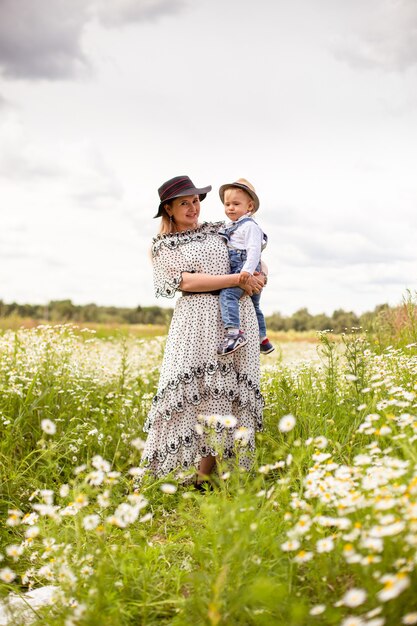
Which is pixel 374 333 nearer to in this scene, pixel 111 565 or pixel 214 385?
pixel 214 385

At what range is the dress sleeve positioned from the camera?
18.1ft

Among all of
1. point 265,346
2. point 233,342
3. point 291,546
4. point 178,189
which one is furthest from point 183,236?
point 291,546

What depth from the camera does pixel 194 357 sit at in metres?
5.52

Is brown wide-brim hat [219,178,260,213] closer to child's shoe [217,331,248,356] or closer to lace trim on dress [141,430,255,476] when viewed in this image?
child's shoe [217,331,248,356]

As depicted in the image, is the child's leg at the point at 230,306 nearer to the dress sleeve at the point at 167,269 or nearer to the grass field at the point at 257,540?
the dress sleeve at the point at 167,269

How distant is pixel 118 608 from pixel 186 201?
344 cm

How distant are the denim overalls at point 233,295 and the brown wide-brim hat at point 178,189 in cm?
39

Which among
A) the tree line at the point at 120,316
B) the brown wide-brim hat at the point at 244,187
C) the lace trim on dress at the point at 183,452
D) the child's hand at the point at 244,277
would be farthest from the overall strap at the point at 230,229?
the tree line at the point at 120,316

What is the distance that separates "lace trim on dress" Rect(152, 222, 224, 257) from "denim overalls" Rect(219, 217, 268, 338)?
0.10 meters

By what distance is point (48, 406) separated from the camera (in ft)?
21.8

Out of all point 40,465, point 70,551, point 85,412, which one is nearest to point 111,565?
point 70,551

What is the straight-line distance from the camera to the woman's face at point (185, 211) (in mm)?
5602

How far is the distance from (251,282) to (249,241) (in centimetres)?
33

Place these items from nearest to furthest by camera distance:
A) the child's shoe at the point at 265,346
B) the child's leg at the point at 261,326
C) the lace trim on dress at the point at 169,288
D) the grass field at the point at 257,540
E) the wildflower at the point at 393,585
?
the wildflower at the point at 393,585 → the grass field at the point at 257,540 → the lace trim on dress at the point at 169,288 → the child's leg at the point at 261,326 → the child's shoe at the point at 265,346
